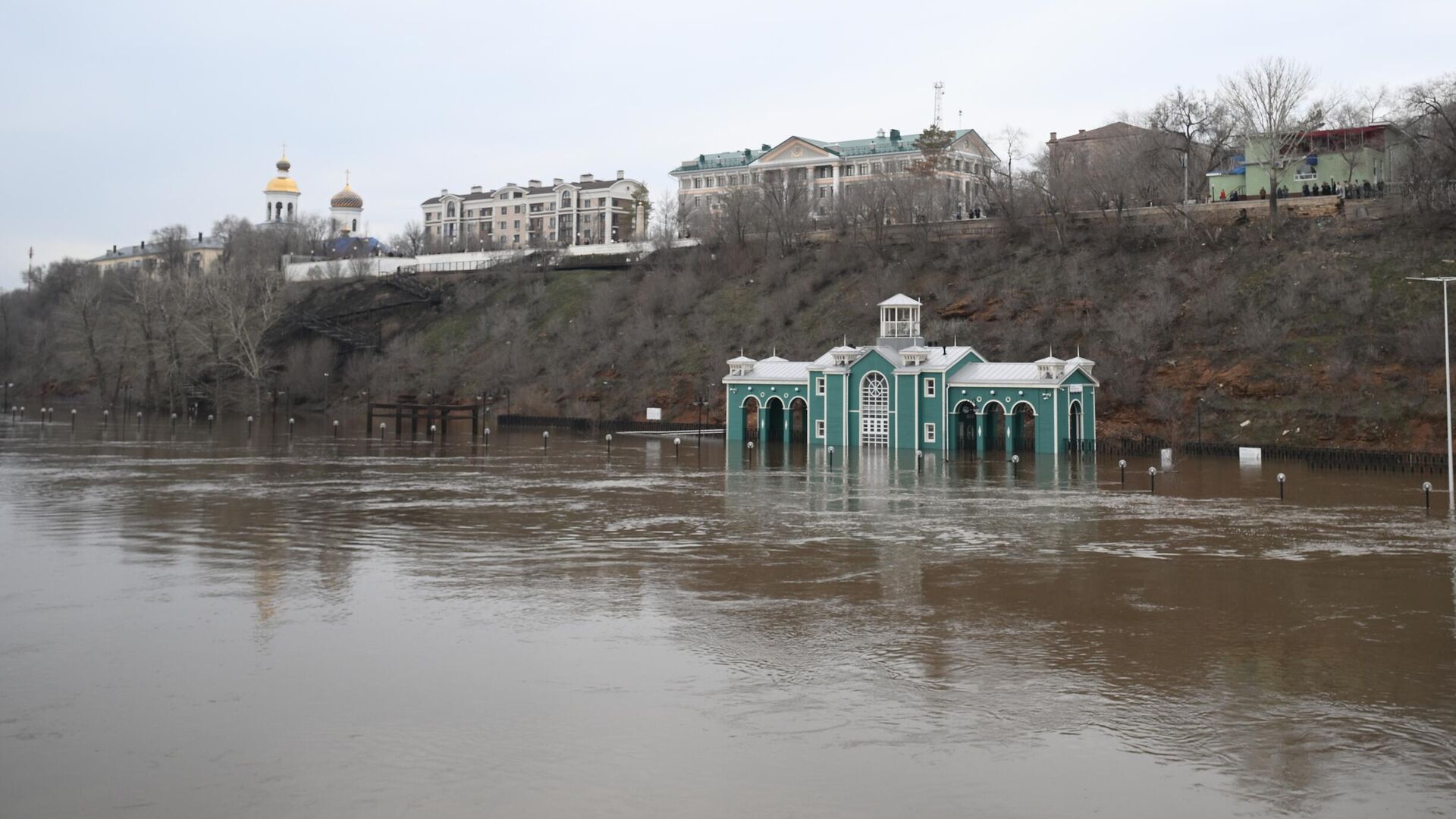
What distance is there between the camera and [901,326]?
206 ft

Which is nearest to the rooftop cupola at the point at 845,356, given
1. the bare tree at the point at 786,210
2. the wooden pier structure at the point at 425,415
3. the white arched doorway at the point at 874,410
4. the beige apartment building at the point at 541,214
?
the white arched doorway at the point at 874,410

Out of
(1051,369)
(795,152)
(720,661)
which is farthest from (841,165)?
(720,661)

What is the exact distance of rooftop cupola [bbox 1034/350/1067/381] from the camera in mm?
55781

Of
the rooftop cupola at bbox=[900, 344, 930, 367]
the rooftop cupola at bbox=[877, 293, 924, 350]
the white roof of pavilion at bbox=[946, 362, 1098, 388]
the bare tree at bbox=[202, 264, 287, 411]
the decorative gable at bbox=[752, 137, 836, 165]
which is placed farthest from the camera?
the decorative gable at bbox=[752, 137, 836, 165]

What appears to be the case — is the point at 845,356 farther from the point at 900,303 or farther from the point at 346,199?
the point at 346,199

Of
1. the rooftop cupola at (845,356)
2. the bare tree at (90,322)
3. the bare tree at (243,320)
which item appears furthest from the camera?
the bare tree at (90,322)

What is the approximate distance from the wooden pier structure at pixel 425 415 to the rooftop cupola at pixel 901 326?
23.7 meters

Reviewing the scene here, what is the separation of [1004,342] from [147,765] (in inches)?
2617

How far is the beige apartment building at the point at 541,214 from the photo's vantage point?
5787 inches

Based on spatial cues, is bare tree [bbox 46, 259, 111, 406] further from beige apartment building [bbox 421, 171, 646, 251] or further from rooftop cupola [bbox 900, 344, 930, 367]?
rooftop cupola [bbox 900, 344, 930, 367]

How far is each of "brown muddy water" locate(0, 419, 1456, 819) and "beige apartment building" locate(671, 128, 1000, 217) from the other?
84.3 m

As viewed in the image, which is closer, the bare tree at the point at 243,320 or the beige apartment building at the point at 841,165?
the bare tree at the point at 243,320

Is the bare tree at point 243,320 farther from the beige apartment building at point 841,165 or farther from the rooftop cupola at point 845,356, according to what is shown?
the rooftop cupola at point 845,356

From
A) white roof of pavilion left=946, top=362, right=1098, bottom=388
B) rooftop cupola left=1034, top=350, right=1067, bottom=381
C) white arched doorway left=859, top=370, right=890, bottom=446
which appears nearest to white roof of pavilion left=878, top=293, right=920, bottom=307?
white arched doorway left=859, top=370, right=890, bottom=446
